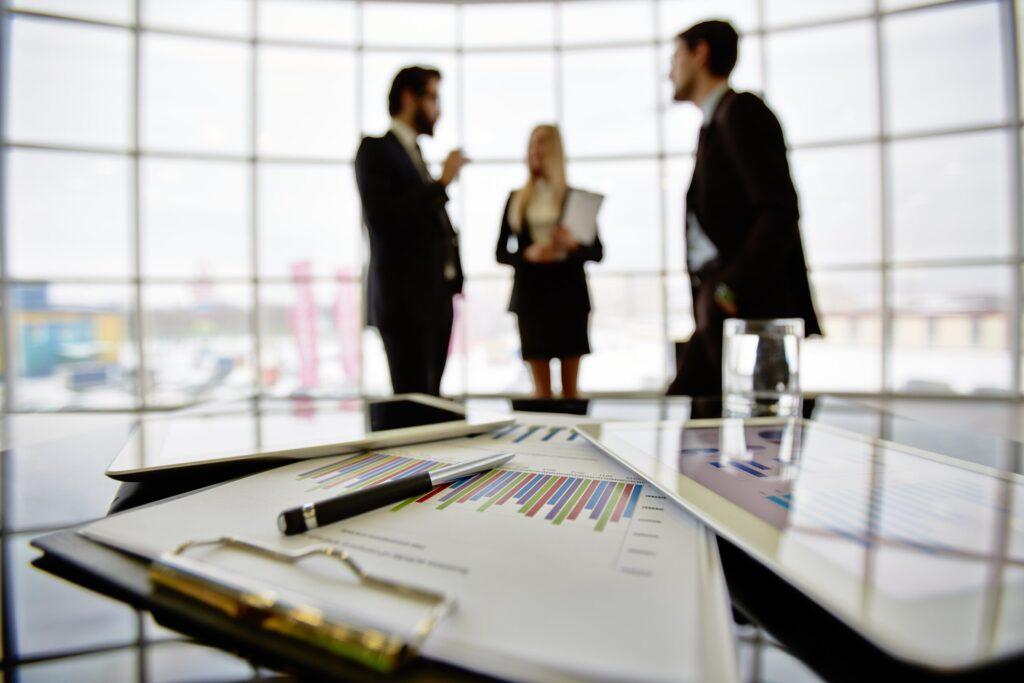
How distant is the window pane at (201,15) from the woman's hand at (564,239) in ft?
13.3

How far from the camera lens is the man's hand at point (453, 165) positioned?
249 centimetres

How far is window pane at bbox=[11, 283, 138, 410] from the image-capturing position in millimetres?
4461

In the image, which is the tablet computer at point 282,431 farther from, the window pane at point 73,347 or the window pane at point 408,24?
the window pane at point 408,24

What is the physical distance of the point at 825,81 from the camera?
477 cm

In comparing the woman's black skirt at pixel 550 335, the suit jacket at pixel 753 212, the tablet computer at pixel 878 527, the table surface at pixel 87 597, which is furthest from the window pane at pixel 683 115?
the tablet computer at pixel 878 527

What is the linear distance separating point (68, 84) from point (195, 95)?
3.08 feet

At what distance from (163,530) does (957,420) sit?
17.1ft

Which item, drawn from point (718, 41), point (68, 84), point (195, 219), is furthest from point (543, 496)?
point (68, 84)

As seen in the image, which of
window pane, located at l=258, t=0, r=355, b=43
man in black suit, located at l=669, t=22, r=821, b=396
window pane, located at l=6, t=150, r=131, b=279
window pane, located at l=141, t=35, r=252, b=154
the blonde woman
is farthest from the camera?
window pane, located at l=258, t=0, r=355, b=43

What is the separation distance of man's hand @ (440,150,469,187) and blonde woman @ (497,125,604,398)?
32cm

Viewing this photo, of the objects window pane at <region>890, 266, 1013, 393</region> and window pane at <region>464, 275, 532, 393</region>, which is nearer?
window pane at <region>890, 266, 1013, 393</region>

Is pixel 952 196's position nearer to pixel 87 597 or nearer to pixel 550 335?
pixel 550 335

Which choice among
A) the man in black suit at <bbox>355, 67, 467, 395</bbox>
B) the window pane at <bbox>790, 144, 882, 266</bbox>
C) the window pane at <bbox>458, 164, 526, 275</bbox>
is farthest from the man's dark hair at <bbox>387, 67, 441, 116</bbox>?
the window pane at <bbox>790, 144, 882, 266</bbox>

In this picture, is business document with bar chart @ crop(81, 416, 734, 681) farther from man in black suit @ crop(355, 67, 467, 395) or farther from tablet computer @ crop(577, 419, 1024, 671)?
man in black suit @ crop(355, 67, 467, 395)
